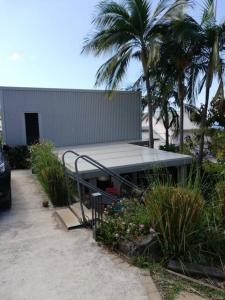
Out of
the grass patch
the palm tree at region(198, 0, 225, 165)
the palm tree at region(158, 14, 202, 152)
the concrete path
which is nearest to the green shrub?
the concrete path

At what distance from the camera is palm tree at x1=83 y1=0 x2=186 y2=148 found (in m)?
11.2

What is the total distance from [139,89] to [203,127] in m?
4.28

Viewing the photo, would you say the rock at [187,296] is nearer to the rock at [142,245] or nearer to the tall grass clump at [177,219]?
the tall grass clump at [177,219]

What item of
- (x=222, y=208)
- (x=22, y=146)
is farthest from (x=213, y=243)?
(x=22, y=146)

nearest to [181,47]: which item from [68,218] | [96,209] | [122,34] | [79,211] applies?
[122,34]

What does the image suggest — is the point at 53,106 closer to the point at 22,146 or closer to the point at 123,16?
the point at 22,146

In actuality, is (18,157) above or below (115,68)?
below

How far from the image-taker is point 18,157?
11602 mm

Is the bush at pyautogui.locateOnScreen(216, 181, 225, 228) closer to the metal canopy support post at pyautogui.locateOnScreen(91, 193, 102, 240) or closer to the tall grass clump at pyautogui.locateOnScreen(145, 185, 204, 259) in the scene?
the tall grass clump at pyautogui.locateOnScreen(145, 185, 204, 259)

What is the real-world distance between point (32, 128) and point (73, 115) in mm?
1858

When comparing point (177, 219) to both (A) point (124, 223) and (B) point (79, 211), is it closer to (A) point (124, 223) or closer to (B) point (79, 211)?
(A) point (124, 223)

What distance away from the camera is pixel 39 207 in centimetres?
603

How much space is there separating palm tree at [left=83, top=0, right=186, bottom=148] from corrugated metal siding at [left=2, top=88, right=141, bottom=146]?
1.73 meters

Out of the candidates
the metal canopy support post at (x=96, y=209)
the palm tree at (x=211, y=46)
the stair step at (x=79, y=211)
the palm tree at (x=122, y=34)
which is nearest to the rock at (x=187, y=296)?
the metal canopy support post at (x=96, y=209)
